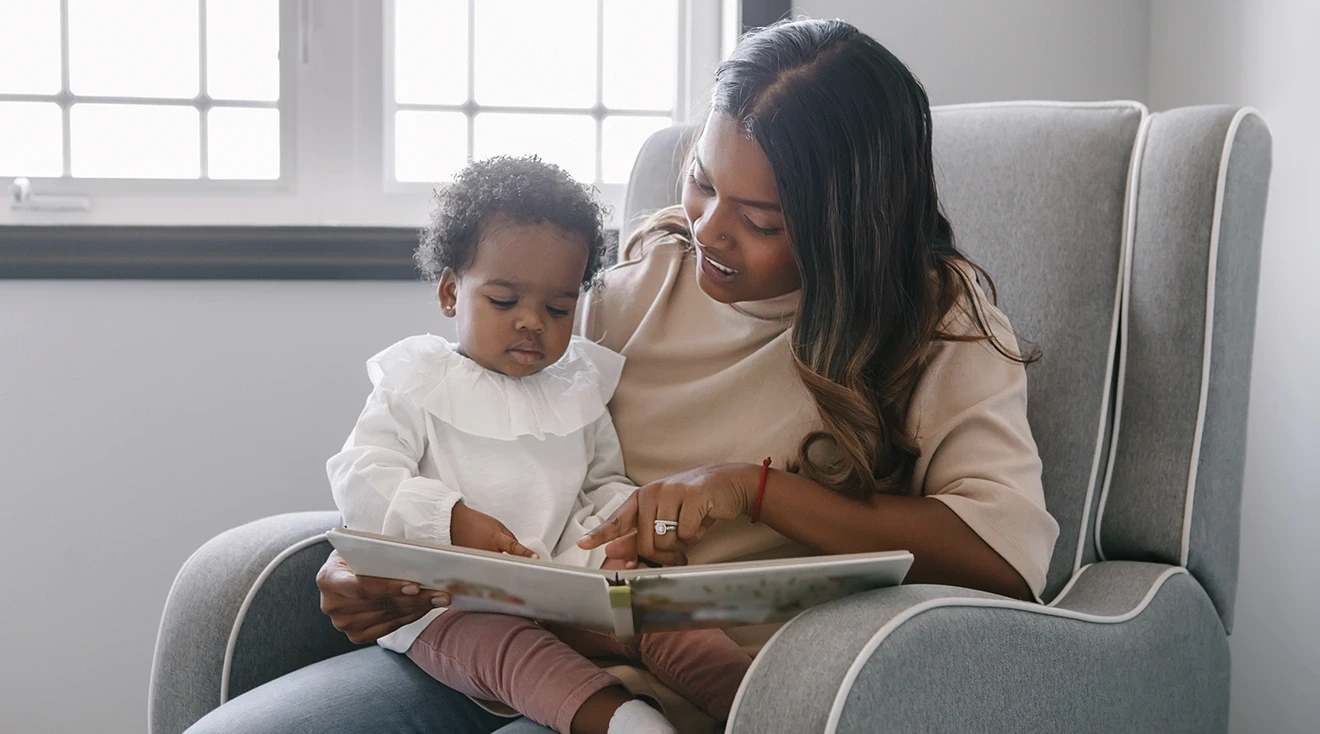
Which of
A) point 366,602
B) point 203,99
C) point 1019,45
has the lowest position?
point 366,602

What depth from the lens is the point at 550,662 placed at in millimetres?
1089

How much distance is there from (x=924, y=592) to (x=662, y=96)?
1.49 meters

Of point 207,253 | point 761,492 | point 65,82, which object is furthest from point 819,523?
point 65,82

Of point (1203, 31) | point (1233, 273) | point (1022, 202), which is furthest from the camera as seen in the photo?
point (1203, 31)

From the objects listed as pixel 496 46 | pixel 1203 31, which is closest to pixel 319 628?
pixel 496 46

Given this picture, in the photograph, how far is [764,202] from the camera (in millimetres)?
1179

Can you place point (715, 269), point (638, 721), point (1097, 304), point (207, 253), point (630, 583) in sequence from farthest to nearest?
1. point (207, 253)
2. point (1097, 304)
3. point (715, 269)
4. point (638, 721)
5. point (630, 583)

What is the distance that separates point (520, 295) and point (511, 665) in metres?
0.41

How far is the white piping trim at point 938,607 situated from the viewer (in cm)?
82

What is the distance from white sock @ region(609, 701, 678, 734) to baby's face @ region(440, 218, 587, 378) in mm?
426

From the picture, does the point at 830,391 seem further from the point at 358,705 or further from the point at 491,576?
the point at 358,705

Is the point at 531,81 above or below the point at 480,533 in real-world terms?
above

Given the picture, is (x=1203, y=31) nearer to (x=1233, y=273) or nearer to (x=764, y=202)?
(x=1233, y=273)

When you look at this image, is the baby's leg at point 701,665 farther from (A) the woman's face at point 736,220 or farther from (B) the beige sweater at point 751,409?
(A) the woman's face at point 736,220
